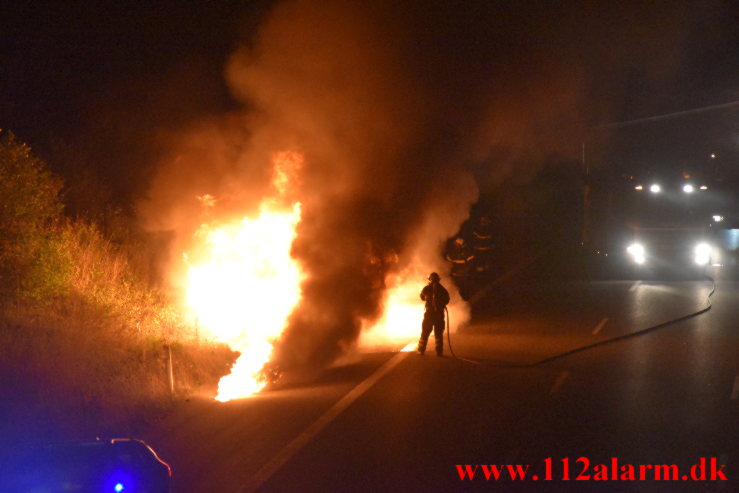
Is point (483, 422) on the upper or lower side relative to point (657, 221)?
lower

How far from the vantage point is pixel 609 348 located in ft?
53.2

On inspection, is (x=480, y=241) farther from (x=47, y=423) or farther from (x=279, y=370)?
(x=47, y=423)

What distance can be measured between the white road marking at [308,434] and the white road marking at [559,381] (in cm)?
257

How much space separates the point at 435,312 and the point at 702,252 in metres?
20.7

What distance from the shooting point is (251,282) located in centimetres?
1666

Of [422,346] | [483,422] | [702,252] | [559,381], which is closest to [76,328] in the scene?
[422,346]

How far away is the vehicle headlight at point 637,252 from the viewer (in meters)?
32.8

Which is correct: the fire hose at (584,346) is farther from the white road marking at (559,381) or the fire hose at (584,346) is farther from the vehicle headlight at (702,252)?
the vehicle headlight at (702,252)

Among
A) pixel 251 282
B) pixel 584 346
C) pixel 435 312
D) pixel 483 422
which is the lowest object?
pixel 483 422

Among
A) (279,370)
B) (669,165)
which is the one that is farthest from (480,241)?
(279,370)

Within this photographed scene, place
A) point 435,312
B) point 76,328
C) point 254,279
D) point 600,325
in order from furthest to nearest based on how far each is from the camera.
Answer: point 600,325, point 254,279, point 435,312, point 76,328

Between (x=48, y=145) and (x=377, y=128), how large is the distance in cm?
912

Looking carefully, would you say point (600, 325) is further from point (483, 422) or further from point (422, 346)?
point (483, 422)

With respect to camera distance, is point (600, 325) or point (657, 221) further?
point (657, 221)
